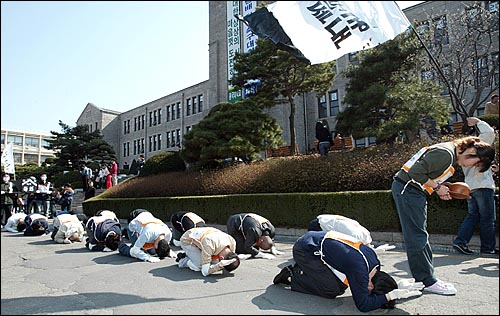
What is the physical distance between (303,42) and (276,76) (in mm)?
12375

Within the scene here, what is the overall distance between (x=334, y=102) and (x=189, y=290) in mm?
27311

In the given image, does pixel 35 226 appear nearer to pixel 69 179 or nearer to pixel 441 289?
pixel 441 289

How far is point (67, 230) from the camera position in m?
9.81

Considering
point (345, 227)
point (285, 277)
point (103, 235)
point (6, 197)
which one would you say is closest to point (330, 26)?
point (345, 227)

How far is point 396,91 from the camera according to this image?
48.4ft

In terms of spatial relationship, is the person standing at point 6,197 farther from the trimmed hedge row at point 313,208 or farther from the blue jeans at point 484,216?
the blue jeans at point 484,216

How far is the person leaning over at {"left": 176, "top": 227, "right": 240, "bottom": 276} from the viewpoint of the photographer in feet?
17.7

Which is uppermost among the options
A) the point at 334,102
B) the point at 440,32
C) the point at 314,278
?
the point at 334,102

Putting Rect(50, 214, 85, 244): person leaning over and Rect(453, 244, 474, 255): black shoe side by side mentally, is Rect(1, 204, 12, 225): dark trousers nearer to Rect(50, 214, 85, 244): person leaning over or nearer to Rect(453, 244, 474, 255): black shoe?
Rect(50, 214, 85, 244): person leaning over

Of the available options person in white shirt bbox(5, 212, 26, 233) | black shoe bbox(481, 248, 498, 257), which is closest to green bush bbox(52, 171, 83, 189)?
person in white shirt bbox(5, 212, 26, 233)

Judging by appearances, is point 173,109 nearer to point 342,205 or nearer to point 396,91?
point 396,91

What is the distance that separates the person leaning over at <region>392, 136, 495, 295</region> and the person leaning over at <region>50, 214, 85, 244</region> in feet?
28.7

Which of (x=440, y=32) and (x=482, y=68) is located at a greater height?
(x=440, y=32)

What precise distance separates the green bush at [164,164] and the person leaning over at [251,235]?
12.8m
